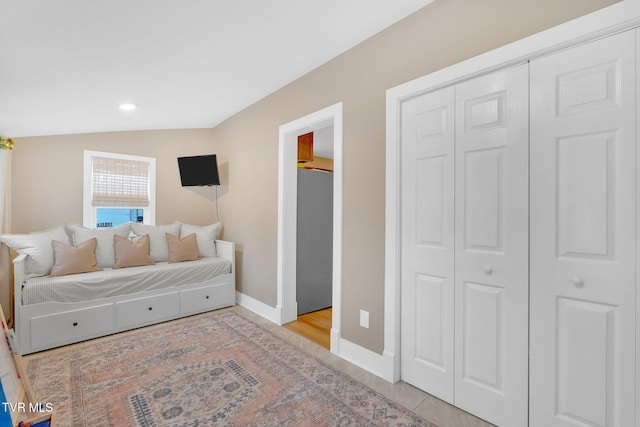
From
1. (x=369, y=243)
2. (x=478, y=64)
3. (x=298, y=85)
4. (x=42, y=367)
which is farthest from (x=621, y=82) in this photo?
(x=42, y=367)

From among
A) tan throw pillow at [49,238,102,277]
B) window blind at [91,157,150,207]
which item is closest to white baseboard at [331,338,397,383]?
tan throw pillow at [49,238,102,277]

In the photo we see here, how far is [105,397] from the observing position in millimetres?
1967

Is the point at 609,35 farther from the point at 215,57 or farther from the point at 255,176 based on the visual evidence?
the point at 255,176

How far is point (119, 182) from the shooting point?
4129 mm

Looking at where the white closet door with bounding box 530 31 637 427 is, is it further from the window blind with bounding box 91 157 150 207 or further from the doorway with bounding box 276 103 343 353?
the window blind with bounding box 91 157 150 207

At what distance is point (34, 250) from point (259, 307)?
2.23 m

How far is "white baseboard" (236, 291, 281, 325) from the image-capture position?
3.36 m

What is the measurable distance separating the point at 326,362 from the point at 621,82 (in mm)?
2452

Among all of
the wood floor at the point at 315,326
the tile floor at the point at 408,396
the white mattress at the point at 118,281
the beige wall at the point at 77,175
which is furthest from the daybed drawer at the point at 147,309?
the beige wall at the point at 77,175

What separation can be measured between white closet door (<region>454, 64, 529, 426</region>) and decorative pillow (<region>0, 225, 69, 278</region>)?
3.59 meters

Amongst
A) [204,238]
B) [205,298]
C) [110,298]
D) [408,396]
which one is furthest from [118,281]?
[408,396]

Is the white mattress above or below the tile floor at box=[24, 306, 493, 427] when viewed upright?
above

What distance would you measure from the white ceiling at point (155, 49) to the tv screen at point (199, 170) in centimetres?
92

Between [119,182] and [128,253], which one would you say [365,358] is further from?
[119,182]
